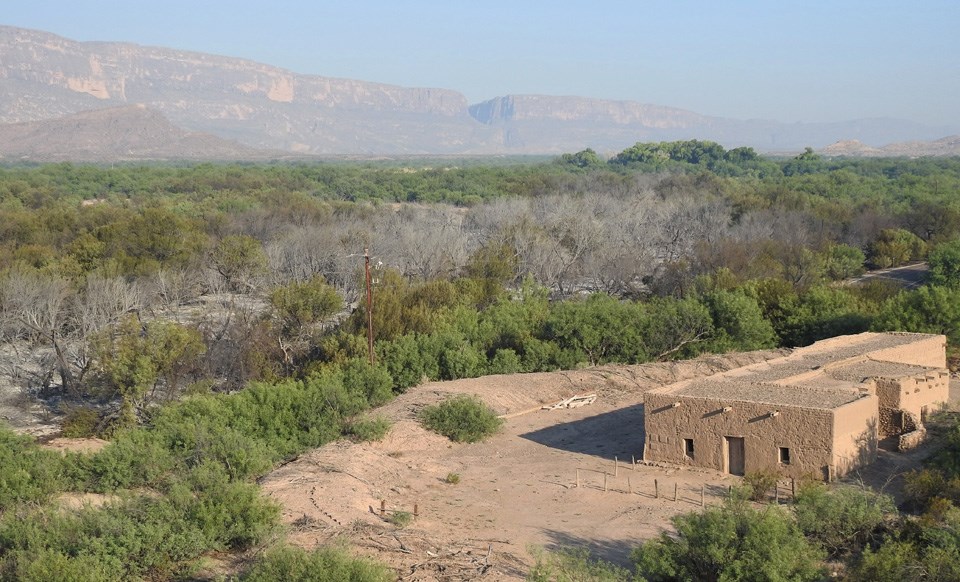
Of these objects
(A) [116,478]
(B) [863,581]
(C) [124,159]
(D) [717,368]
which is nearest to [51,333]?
(A) [116,478]

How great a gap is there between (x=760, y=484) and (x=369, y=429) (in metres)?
7.25

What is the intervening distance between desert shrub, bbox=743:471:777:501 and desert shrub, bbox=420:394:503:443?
18.7 ft

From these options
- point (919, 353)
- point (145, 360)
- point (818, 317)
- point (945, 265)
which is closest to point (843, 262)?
point (945, 265)

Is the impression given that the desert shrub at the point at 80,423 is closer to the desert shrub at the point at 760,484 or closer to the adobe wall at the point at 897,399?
the desert shrub at the point at 760,484

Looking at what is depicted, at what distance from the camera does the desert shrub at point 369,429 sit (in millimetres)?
19859

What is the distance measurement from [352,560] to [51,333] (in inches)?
826

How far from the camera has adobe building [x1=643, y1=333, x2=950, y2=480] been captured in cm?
1717

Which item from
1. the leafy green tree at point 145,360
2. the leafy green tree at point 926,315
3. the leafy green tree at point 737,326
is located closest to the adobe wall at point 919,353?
the leafy green tree at point 926,315

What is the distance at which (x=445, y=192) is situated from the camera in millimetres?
82125

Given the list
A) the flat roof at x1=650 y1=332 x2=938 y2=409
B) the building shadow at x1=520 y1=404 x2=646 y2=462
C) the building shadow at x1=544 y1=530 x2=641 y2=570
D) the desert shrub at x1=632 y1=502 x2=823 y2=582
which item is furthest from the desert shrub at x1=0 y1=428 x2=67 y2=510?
the flat roof at x1=650 y1=332 x2=938 y2=409

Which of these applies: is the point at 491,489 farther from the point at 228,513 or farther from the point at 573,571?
the point at 573,571

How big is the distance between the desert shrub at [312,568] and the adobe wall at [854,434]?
8.27 m

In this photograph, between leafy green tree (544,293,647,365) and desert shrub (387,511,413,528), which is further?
leafy green tree (544,293,647,365)

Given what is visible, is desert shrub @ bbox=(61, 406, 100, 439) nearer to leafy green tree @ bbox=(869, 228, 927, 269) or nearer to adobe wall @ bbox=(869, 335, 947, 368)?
adobe wall @ bbox=(869, 335, 947, 368)
